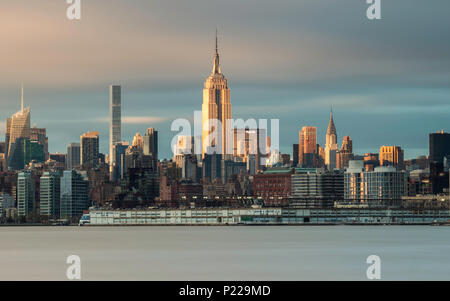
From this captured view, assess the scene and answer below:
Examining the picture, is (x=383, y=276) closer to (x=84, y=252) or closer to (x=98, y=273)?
(x=98, y=273)
